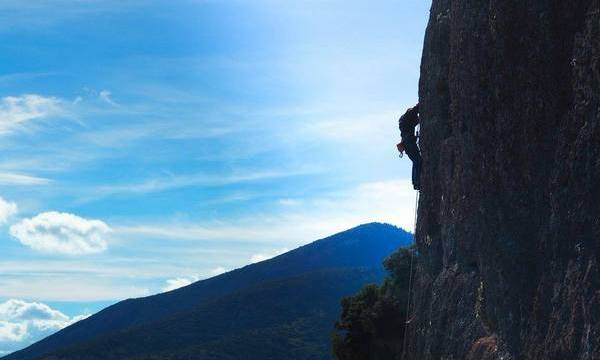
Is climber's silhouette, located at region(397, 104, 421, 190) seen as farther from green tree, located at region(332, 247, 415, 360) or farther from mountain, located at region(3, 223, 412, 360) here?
mountain, located at region(3, 223, 412, 360)

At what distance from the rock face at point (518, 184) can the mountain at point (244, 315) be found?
251 ft

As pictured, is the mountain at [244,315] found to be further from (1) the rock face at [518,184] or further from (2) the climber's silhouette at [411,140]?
(1) the rock face at [518,184]

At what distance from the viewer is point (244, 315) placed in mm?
117938

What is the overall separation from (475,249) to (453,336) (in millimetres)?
2321

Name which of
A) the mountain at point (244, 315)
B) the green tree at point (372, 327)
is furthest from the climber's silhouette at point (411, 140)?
the mountain at point (244, 315)

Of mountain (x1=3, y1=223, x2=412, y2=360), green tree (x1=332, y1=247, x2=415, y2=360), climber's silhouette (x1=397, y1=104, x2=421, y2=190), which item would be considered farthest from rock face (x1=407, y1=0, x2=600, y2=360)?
mountain (x1=3, y1=223, x2=412, y2=360)

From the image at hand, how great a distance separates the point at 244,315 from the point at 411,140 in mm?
95744

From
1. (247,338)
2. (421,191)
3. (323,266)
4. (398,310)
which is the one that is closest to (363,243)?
(323,266)

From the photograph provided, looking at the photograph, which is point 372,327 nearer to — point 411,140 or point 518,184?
point 411,140

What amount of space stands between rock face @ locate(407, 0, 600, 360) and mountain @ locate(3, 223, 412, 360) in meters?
76.5

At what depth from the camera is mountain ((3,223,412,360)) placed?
326 feet

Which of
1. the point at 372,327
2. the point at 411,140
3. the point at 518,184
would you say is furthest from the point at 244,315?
the point at 518,184

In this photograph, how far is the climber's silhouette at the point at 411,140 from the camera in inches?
1026

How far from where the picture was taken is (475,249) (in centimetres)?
1777
